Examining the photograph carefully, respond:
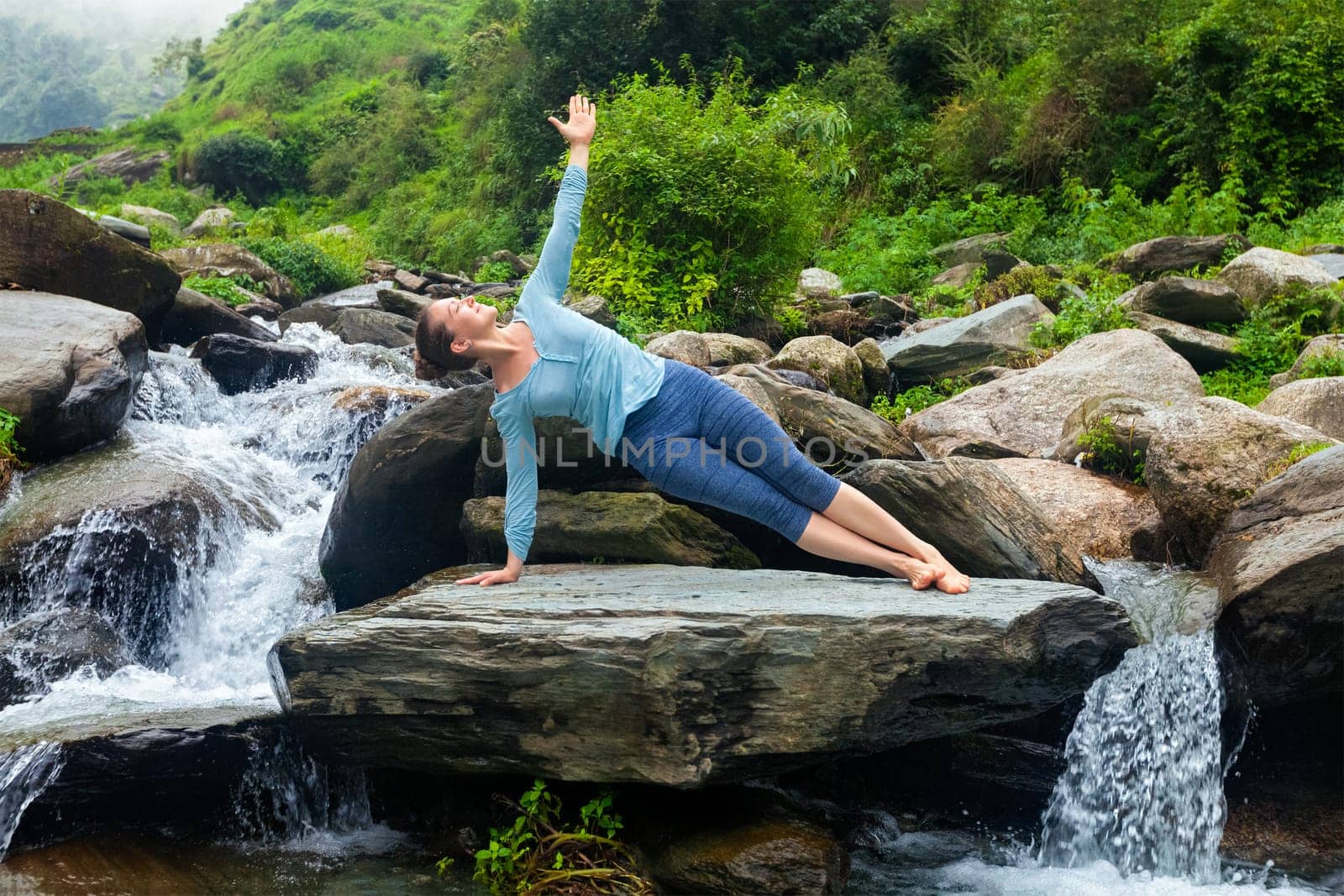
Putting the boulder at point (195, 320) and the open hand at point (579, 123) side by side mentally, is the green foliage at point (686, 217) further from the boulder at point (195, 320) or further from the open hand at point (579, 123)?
the open hand at point (579, 123)

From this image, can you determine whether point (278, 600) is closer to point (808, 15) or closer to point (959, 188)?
point (959, 188)

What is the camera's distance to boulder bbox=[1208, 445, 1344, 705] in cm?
449

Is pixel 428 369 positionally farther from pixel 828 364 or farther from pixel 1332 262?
pixel 1332 262

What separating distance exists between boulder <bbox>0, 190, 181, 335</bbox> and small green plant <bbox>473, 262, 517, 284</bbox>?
8.68m

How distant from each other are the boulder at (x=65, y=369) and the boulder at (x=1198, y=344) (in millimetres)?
8663

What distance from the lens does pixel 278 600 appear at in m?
7.29

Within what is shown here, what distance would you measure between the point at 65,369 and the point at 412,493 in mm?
3518

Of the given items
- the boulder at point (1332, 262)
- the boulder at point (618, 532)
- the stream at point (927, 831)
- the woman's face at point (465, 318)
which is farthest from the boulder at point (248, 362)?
the boulder at point (1332, 262)

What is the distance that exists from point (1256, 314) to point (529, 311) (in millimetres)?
7968

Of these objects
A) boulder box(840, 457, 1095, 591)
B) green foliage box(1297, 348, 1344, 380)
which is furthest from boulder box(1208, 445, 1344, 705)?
green foliage box(1297, 348, 1344, 380)

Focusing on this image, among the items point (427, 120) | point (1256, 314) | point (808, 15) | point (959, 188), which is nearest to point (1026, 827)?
point (1256, 314)

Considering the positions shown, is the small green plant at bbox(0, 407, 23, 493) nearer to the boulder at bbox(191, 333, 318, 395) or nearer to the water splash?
the boulder at bbox(191, 333, 318, 395)

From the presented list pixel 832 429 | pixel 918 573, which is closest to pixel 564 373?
pixel 918 573

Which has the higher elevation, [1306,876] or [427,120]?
[427,120]
